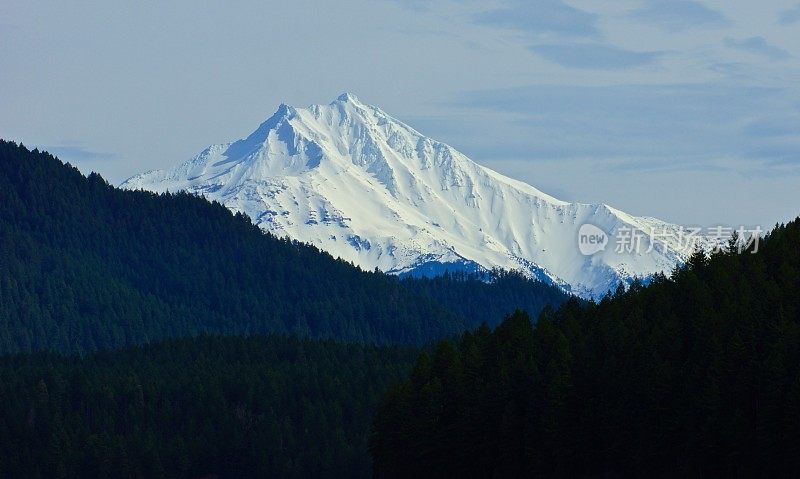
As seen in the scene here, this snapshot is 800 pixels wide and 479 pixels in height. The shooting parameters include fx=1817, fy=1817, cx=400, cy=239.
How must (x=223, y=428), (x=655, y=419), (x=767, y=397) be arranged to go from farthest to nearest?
(x=223, y=428) < (x=655, y=419) < (x=767, y=397)

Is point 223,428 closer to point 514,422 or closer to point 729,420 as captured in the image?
point 514,422

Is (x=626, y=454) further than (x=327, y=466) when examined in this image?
No

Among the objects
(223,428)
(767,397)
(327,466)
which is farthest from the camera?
(223,428)

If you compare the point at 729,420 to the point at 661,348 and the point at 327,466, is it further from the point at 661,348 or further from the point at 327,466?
the point at 327,466

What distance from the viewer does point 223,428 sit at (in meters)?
194

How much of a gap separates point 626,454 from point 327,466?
2686 inches

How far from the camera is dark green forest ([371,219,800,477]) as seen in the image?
345 ft

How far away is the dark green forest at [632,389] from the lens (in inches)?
4144

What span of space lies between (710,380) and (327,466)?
7505 centimetres

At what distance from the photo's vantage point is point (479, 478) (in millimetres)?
124438

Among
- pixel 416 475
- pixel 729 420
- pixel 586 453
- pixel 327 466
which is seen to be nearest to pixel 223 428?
pixel 327 466

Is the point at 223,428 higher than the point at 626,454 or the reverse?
higher

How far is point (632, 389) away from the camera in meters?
114

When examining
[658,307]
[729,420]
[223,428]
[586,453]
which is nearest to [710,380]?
[729,420]
